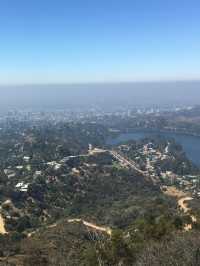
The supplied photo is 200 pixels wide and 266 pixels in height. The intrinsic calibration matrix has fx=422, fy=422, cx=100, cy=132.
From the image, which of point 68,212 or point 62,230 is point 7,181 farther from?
point 62,230

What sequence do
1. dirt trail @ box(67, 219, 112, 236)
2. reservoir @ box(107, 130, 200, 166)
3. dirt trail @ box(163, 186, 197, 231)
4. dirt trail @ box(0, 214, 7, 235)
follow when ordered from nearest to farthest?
1. dirt trail @ box(0, 214, 7, 235)
2. dirt trail @ box(67, 219, 112, 236)
3. dirt trail @ box(163, 186, 197, 231)
4. reservoir @ box(107, 130, 200, 166)

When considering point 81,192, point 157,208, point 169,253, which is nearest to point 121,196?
point 81,192

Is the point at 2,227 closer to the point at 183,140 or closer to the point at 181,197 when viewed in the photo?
the point at 181,197

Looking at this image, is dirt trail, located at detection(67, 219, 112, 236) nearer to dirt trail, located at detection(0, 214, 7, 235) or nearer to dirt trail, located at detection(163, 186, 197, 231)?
dirt trail, located at detection(0, 214, 7, 235)

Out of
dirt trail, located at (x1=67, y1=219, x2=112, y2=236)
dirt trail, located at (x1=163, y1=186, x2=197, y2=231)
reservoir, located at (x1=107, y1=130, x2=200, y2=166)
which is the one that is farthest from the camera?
reservoir, located at (x1=107, y1=130, x2=200, y2=166)

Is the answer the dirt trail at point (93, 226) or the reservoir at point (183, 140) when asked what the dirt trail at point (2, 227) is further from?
the reservoir at point (183, 140)

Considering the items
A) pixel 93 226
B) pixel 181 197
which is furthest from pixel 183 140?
pixel 93 226

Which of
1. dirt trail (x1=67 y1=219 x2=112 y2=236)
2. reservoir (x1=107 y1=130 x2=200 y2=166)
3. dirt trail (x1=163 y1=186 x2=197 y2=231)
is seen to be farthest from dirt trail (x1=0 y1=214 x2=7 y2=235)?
reservoir (x1=107 y1=130 x2=200 y2=166)

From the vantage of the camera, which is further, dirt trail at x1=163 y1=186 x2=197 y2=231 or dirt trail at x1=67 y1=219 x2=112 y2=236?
dirt trail at x1=163 y1=186 x2=197 y2=231

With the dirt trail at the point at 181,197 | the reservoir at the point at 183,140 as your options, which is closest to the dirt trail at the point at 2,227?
the dirt trail at the point at 181,197
